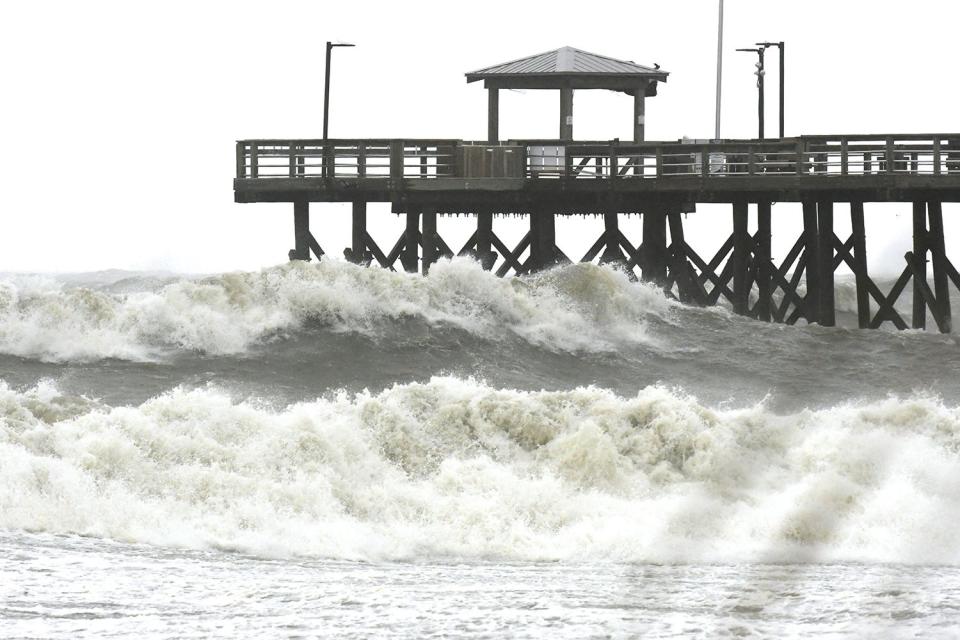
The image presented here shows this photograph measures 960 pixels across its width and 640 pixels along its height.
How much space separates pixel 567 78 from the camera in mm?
29953

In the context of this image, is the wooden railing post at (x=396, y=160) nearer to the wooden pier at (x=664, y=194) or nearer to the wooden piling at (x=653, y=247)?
the wooden pier at (x=664, y=194)

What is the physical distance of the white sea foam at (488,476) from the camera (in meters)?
13.6

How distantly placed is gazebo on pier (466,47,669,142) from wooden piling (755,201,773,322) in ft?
10.6

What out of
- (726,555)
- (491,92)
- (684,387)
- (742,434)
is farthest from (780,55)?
(726,555)

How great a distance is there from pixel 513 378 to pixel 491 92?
35.8 feet

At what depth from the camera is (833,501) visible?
49.3 ft

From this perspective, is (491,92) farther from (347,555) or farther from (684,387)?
(347,555)

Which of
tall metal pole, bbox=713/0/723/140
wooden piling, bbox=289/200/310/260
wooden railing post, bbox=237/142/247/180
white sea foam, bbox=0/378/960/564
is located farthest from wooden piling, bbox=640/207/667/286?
white sea foam, bbox=0/378/960/564

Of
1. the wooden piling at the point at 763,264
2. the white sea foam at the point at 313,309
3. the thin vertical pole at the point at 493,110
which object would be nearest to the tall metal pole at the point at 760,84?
the thin vertical pole at the point at 493,110

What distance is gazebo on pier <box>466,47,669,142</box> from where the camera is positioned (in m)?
29.9

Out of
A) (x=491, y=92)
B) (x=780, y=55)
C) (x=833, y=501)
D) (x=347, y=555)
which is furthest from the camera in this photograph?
(x=780, y=55)

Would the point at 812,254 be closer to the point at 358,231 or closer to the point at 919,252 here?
the point at 919,252

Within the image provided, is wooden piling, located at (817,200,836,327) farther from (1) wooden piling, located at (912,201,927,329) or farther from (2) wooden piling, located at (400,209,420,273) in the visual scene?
(2) wooden piling, located at (400,209,420,273)

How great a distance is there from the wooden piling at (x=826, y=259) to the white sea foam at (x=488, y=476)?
938 centimetres
